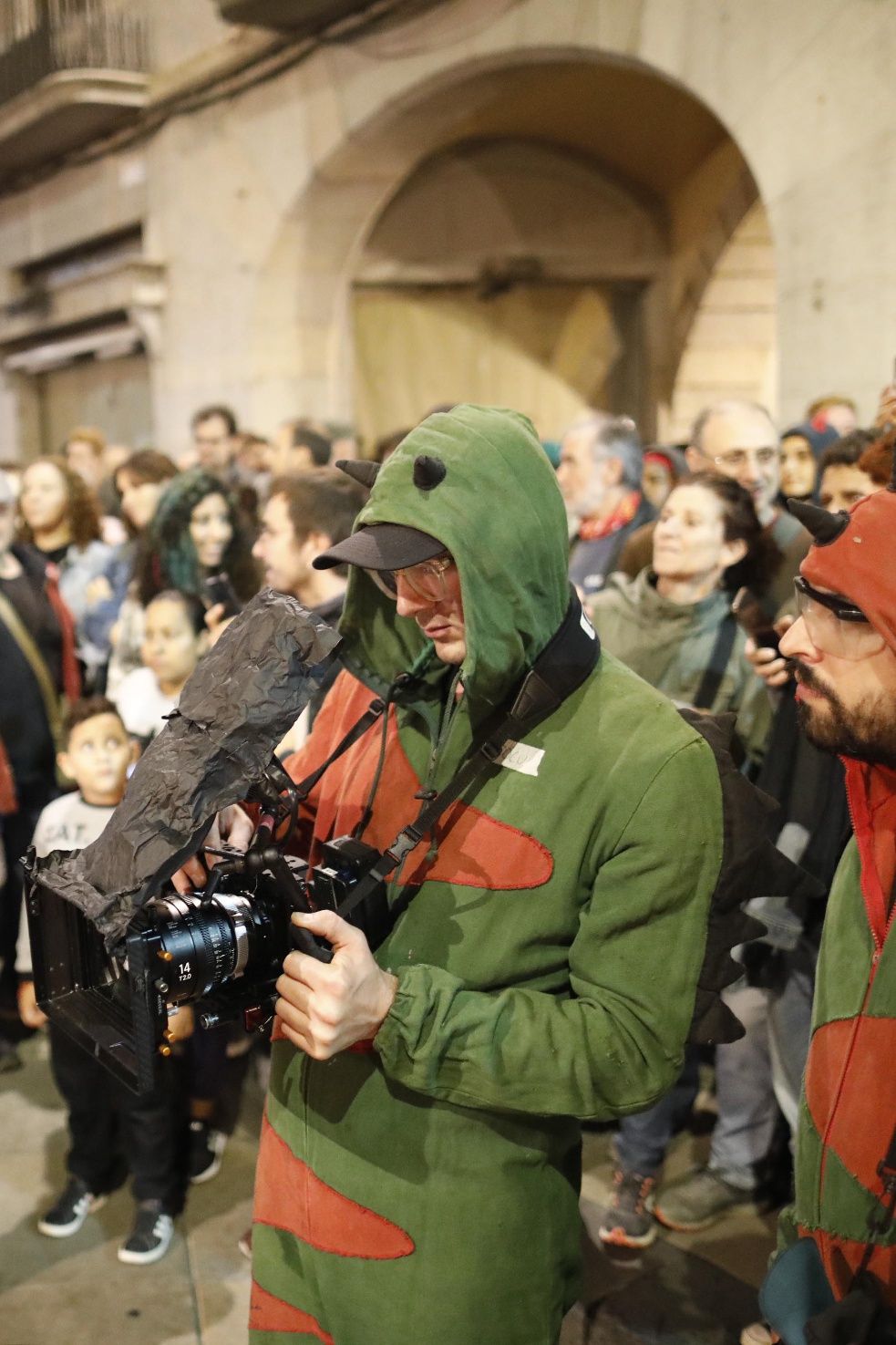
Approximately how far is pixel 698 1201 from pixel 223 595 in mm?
2294

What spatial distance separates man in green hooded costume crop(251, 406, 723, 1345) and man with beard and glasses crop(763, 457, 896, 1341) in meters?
0.20

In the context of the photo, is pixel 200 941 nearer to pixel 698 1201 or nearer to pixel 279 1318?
pixel 279 1318

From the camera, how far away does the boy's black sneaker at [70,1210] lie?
3.26m

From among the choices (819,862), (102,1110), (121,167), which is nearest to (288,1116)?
(819,862)

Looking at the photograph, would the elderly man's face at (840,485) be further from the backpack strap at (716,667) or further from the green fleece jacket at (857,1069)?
the green fleece jacket at (857,1069)

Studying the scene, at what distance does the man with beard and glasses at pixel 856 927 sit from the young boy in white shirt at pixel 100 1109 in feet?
5.84

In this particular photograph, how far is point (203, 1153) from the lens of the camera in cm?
354

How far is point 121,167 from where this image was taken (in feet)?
38.9

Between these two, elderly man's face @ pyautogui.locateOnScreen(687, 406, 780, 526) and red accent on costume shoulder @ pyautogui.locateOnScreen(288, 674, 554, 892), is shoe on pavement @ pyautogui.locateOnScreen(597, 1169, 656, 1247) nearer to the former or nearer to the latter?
red accent on costume shoulder @ pyautogui.locateOnScreen(288, 674, 554, 892)

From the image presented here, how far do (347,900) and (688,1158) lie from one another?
242cm

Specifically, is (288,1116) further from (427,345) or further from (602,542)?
(427,345)

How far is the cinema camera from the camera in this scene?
1.43 m

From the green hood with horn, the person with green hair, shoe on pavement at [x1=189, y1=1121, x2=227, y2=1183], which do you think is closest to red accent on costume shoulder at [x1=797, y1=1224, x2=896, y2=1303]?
the green hood with horn

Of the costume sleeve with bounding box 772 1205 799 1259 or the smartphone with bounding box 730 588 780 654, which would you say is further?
the smartphone with bounding box 730 588 780 654
